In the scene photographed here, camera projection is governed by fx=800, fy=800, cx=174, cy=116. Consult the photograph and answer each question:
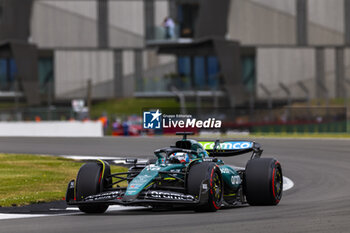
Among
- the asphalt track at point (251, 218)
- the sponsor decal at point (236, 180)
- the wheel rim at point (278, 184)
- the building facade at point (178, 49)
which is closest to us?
the asphalt track at point (251, 218)

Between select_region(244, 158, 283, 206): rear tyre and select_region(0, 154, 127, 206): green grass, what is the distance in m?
3.75

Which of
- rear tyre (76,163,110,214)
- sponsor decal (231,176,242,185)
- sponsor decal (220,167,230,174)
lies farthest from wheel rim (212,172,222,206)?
rear tyre (76,163,110,214)

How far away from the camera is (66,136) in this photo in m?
43.5

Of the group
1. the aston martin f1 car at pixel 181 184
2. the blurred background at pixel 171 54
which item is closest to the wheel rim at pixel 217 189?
the aston martin f1 car at pixel 181 184

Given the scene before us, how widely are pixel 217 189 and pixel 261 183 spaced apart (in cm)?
111

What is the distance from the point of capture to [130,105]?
58938 mm

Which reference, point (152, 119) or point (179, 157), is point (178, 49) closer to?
point (152, 119)

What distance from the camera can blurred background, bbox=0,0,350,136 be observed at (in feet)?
186

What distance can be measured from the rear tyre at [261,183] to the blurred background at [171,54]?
38.6m

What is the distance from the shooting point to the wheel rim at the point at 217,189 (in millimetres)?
12360

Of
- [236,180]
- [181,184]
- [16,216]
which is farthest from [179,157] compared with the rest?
[16,216]

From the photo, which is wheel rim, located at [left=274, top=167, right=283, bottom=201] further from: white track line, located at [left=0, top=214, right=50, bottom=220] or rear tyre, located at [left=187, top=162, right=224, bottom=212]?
white track line, located at [left=0, top=214, right=50, bottom=220]

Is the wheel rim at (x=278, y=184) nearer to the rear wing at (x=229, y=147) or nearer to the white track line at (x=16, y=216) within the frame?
the rear wing at (x=229, y=147)

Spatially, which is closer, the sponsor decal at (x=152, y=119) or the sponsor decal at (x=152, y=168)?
the sponsor decal at (x=152, y=168)
